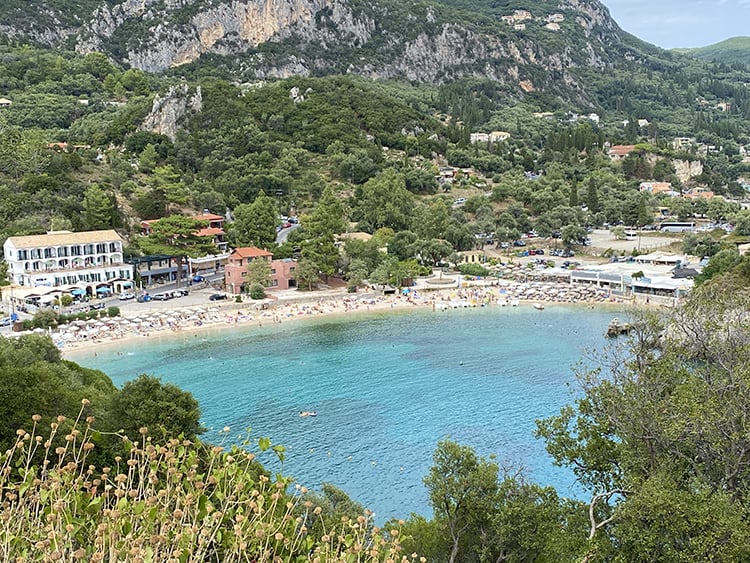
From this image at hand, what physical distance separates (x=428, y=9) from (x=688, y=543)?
413 ft

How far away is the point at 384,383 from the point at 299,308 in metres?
11.7

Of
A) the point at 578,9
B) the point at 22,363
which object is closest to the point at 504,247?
the point at 22,363

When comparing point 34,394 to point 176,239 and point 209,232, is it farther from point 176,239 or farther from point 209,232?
point 209,232

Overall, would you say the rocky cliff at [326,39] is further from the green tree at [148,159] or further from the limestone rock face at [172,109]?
the green tree at [148,159]

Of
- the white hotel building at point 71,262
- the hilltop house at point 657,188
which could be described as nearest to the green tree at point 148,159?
the white hotel building at point 71,262

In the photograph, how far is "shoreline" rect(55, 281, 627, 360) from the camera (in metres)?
31.2

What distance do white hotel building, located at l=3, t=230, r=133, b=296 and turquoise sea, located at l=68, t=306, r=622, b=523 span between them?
270 inches

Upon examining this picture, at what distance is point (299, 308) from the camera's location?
3691 centimetres

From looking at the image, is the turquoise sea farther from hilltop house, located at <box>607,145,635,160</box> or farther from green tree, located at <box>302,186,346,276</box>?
hilltop house, located at <box>607,145,635,160</box>

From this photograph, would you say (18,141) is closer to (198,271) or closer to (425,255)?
(198,271)

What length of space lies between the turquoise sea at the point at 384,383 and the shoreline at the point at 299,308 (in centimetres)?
81

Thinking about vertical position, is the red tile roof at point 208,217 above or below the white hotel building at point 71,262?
above

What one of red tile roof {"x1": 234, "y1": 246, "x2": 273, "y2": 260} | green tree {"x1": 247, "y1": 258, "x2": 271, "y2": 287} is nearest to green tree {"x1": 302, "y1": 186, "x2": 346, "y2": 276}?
red tile roof {"x1": 234, "y1": 246, "x2": 273, "y2": 260}

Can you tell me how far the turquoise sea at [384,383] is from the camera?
19.1m
